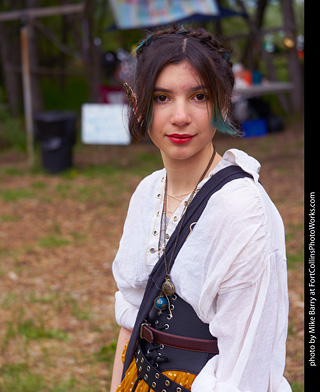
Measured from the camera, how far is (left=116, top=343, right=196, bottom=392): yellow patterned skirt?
163cm

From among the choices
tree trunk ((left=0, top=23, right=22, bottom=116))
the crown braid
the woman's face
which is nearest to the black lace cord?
the woman's face

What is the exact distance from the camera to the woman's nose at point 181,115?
160 cm

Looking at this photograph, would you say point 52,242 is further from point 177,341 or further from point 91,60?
point 91,60

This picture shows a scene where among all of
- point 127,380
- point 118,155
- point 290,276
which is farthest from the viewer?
point 118,155

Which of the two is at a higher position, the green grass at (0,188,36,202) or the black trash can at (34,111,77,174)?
the black trash can at (34,111,77,174)

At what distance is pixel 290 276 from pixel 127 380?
3508 millimetres

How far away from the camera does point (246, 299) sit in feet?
4.82

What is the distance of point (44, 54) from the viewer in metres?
28.3

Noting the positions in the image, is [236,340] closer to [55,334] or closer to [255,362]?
[255,362]

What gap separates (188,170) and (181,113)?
0.65 feet

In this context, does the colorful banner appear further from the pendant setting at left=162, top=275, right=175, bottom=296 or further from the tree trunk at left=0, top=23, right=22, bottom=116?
the pendant setting at left=162, top=275, right=175, bottom=296

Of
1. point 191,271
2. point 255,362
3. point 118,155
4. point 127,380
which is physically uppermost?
point 191,271

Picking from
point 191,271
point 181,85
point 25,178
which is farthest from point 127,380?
point 25,178
